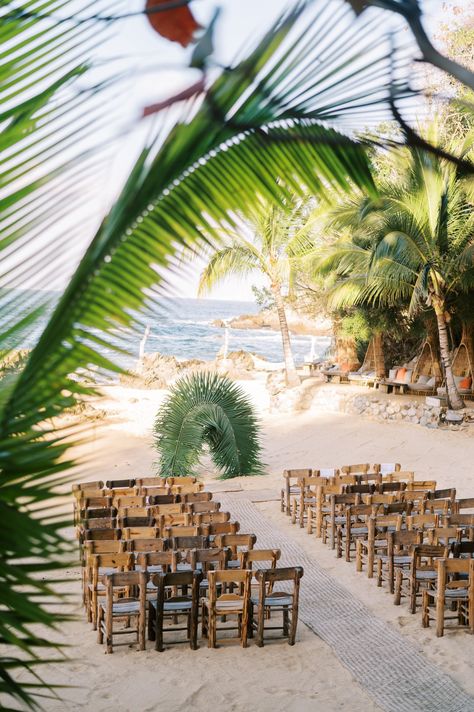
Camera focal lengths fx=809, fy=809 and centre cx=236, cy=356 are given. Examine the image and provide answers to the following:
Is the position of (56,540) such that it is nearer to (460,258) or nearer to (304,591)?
(304,591)

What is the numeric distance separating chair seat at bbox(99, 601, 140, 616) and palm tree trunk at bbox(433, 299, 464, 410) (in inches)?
588

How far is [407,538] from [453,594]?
100cm

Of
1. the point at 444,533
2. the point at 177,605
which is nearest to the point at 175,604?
the point at 177,605

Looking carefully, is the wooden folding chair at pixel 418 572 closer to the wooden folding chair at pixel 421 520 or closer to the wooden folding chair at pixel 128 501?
the wooden folding chair at pixel 421 520

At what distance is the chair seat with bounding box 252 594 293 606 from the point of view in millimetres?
8117

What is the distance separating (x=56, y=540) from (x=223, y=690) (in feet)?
19.3

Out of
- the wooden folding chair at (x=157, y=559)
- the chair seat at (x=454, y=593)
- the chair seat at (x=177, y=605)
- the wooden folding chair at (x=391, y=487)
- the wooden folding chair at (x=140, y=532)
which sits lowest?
the chair seat at (x=177, y=605)

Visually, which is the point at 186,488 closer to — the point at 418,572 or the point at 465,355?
the point at 418,572

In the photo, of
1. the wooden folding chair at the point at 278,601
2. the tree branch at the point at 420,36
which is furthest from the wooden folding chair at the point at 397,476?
the tree branch at the point at 420,36

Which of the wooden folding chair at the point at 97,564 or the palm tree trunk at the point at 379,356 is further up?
the palm tree trunk at the point at 379,356

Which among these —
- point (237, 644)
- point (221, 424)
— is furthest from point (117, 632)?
point (221, 424)

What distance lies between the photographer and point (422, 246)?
69.7 ft

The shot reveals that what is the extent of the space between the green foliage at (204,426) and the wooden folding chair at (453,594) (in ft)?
25.2

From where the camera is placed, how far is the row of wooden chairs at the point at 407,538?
335 inches
